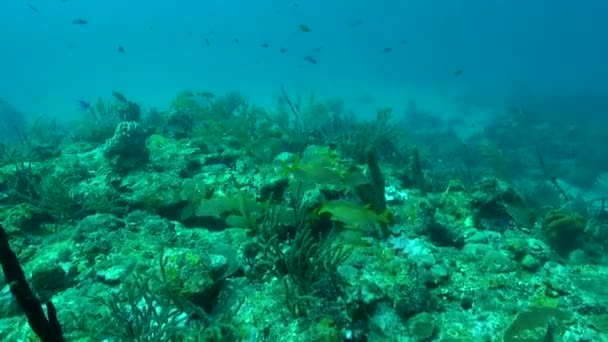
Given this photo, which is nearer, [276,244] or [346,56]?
[276,244]

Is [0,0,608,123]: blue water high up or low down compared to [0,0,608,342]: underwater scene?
down

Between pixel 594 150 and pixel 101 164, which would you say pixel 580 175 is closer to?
pixel 594 150

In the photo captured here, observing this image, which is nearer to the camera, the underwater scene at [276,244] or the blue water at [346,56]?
the underwater scene at [276,244]

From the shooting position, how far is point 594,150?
2000 centimetres

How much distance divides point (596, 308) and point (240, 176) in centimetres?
567

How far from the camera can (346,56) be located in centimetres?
9306

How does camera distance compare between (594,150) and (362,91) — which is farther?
(362,91)

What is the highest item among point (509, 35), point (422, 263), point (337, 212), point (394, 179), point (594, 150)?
point (337, 212)

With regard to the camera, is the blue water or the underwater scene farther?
the blue water

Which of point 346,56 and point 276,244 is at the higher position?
point 276,244

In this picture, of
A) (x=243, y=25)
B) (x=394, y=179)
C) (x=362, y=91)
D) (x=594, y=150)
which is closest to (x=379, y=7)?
(x=243, y=25)

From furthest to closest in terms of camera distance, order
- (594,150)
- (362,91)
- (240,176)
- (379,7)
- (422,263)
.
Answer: (379,7) → (362,91) → (594,150) → (240,176) → (422,263)

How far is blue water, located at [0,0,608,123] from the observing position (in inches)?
1786

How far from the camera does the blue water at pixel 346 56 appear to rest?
45375 mm
